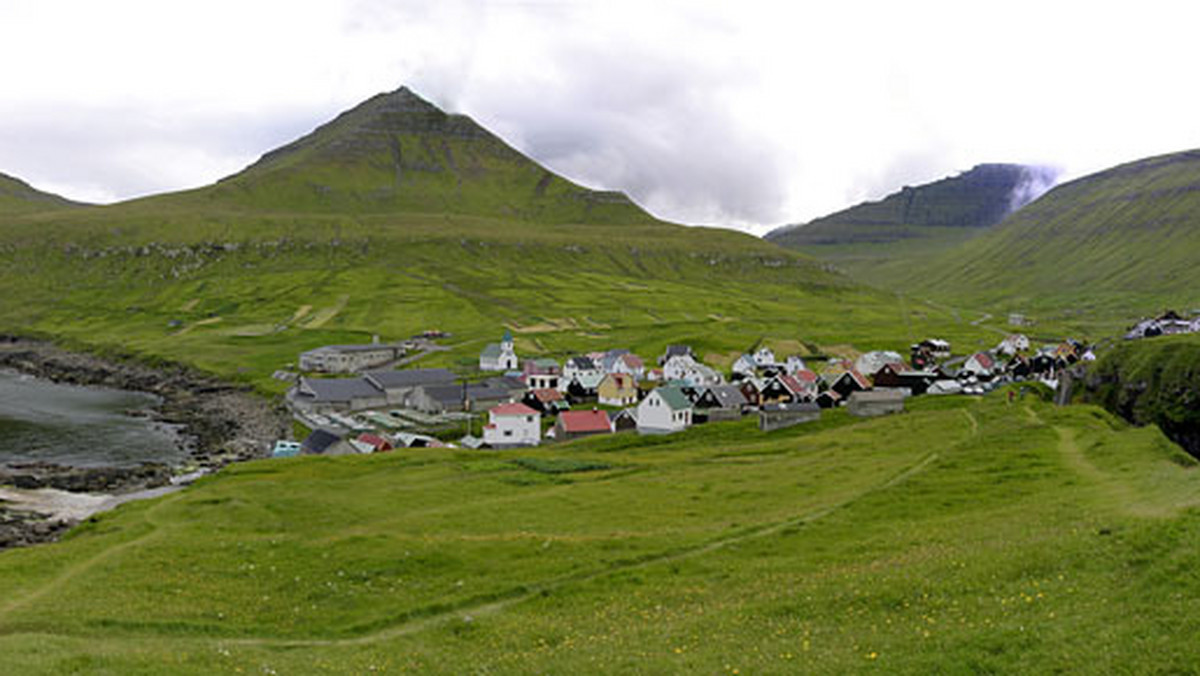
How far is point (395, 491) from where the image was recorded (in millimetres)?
62688

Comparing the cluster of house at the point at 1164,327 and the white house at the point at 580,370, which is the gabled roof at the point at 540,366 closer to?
the white house at the point at 580,370

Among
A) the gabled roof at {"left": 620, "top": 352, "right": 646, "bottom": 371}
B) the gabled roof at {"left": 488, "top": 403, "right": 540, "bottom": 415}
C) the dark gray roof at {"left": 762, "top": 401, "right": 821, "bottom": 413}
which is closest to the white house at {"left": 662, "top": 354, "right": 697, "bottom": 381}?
the gabled roof at {"left": 620, "top": 352, "right": 646, "bottom": 371}

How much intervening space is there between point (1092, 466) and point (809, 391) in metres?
65.2

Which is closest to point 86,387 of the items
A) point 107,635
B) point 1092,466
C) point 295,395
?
point 295,395

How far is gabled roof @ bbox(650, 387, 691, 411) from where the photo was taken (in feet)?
327

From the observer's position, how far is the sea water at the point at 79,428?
331ft

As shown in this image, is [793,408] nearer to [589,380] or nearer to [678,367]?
[589,380]

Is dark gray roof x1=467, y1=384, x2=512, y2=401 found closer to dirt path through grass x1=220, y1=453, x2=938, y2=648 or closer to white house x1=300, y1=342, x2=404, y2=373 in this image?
white house x1=300, y1=342, x2=404, y2=373

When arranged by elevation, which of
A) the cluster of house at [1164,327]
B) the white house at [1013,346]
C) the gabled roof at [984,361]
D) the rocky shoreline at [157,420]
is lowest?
the rocky shoreline at [157,420]

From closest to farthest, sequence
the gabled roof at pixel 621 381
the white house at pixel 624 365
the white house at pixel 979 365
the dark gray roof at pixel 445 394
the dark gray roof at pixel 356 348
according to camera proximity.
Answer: the dark gray roof at pixel 445 394
the gabled roof at pixel 621 381
the white house at pixel 979 365
the white house at pixel 624 365
the dark gray roof at pixel 356 348

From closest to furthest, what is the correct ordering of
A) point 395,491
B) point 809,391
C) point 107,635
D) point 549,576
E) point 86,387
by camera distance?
point 107,635
point 549,576
point 395,491
point 809,391
point 86,387

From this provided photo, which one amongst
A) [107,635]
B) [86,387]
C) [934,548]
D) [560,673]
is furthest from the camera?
[86,387]

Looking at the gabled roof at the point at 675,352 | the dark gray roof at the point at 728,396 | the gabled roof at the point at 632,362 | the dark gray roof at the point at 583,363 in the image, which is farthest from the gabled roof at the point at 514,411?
the gabled roof at the point at 675,352

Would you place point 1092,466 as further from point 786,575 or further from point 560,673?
point 560,673
